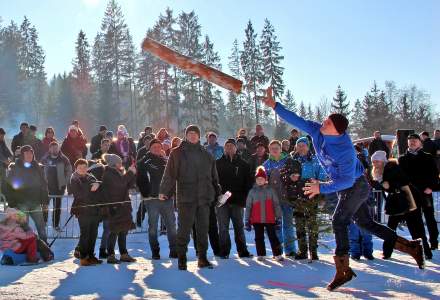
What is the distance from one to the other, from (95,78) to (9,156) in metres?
51.8

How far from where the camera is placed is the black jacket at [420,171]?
923 centimetres

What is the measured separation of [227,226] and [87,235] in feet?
7.69

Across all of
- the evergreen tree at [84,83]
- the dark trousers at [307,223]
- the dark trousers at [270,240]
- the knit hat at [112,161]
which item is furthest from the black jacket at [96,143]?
the evergreen tree at [84,83]

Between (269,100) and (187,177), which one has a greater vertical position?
(269,100)

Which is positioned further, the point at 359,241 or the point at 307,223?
the point at 359,241

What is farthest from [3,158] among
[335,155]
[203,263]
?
[335,155]

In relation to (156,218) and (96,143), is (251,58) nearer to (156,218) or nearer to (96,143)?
(96,143)

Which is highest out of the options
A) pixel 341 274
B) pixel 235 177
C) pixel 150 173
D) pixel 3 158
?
pixel 3 158

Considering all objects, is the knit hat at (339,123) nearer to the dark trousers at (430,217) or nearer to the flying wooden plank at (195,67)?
the flying wooden plank at (195,67)

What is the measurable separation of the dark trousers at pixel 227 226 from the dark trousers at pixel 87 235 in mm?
2076

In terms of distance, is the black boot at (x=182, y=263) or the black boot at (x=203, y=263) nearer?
the black boot at (x=182, y=263)

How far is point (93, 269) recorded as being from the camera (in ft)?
27.0

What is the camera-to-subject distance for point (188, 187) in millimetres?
8102

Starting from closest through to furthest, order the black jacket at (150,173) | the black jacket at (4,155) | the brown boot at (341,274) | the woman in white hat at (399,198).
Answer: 1. the brown boot at (341,274)
2. the woman in white hat at (399,198)
3. the black jacket at (150,173)
4. the black jacket at (4,155)
